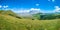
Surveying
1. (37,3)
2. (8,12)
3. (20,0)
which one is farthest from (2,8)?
(37,3)

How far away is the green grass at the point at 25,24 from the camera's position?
2494mm

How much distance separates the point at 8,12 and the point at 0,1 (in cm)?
27

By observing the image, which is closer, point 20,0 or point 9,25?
point 9,25

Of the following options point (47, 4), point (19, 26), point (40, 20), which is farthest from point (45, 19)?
point (19, 26)

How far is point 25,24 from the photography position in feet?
8.25

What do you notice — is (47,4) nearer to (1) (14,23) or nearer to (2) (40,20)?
(2) (40,20)

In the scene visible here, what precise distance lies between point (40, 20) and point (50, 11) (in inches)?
10.2

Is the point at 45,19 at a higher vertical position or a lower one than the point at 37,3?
lower

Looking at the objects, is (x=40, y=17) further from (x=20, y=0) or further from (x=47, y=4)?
(x=20, y=0)

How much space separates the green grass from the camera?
8.18 ft

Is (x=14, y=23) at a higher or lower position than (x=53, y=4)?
lower

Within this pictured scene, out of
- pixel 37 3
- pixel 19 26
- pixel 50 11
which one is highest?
pixel 37 3

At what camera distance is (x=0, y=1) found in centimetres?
265

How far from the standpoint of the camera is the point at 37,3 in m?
2.62
